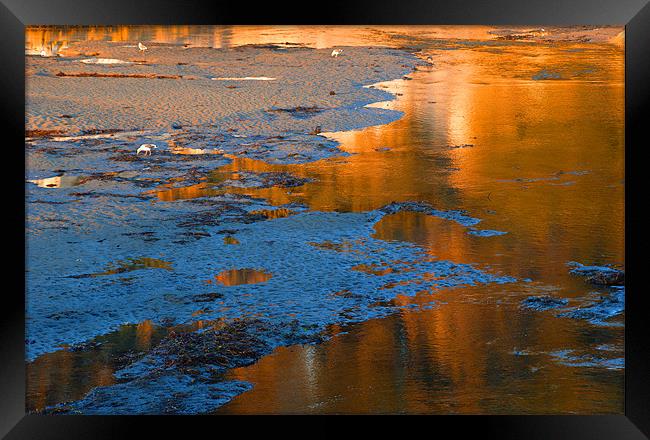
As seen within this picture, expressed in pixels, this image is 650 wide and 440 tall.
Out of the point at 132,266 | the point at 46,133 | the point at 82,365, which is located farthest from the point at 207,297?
the point at 46,133

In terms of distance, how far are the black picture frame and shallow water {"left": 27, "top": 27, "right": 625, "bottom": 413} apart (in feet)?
0.54

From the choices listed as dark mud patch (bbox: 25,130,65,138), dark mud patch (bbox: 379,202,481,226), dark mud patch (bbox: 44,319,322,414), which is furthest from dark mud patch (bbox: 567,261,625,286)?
dark mud patch (bbox: 25,130,65,138)

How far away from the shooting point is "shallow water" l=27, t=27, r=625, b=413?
5.18 metres

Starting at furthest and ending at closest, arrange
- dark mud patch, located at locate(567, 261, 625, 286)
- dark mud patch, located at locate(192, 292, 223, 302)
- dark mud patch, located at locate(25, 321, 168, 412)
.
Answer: dark mud patch, located at locate(567, 261, 625, 286) < dark mud patch, located at locate(192, 292, 223, 302) < dark mud patch, located at locate(25, 321, 168, 412)

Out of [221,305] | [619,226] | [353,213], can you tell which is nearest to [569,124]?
[619,226]

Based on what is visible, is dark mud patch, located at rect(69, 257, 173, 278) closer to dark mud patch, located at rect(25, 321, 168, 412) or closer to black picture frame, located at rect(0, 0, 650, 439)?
dark mud patch, located at rect(25, 321, 168, 412)

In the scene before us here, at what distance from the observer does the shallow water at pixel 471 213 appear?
17.0 ft

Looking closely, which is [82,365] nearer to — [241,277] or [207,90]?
[241,277]

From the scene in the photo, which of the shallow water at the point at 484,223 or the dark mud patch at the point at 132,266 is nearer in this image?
the shallow water at the point at 484,223

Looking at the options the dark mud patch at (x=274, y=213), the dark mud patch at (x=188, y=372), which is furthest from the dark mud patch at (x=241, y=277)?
the dark mud patch at (x=274, y=213)

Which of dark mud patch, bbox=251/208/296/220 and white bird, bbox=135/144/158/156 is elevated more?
white bird, bbox=135/144/158/156

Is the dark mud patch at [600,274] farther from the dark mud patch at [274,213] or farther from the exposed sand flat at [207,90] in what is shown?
the exposed sand flat at [207,90]
